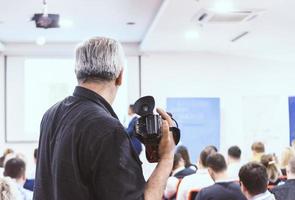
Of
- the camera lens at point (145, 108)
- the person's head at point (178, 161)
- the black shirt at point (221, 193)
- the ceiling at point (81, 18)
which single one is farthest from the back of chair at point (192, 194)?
the camera lens at point (145, 108)

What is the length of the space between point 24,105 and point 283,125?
4.92 m

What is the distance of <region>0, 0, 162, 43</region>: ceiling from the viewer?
6176mm

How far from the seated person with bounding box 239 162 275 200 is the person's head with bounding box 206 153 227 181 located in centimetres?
82

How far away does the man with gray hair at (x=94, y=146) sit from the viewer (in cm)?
125

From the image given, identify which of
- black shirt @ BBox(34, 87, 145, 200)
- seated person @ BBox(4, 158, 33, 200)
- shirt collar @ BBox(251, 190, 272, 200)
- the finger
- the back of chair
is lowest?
the back of chair

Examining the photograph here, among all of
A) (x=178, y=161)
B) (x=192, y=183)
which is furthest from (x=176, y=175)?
(x=192, y=183)

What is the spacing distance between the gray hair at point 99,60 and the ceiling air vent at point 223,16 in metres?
4.70

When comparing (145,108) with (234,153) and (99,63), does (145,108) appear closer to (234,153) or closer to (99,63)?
(99,63)

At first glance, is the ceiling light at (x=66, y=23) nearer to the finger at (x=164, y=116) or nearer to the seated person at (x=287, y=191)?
the seated person at (x=287, y=191)

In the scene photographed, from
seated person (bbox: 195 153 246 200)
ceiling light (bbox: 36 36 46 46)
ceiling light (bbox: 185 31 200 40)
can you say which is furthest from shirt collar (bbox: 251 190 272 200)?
ceiling light (bbox: 36 36 46 46)

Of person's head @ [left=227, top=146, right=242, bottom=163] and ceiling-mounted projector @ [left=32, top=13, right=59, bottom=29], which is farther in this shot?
person's head @ [left=227, top=146, right=242, bottom=163]

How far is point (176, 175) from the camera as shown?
5.22 metres

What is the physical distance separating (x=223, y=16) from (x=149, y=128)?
199 inches

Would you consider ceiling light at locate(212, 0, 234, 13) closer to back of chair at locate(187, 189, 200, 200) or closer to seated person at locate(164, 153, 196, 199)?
seated person at locate(164, 153, 196, 199)
